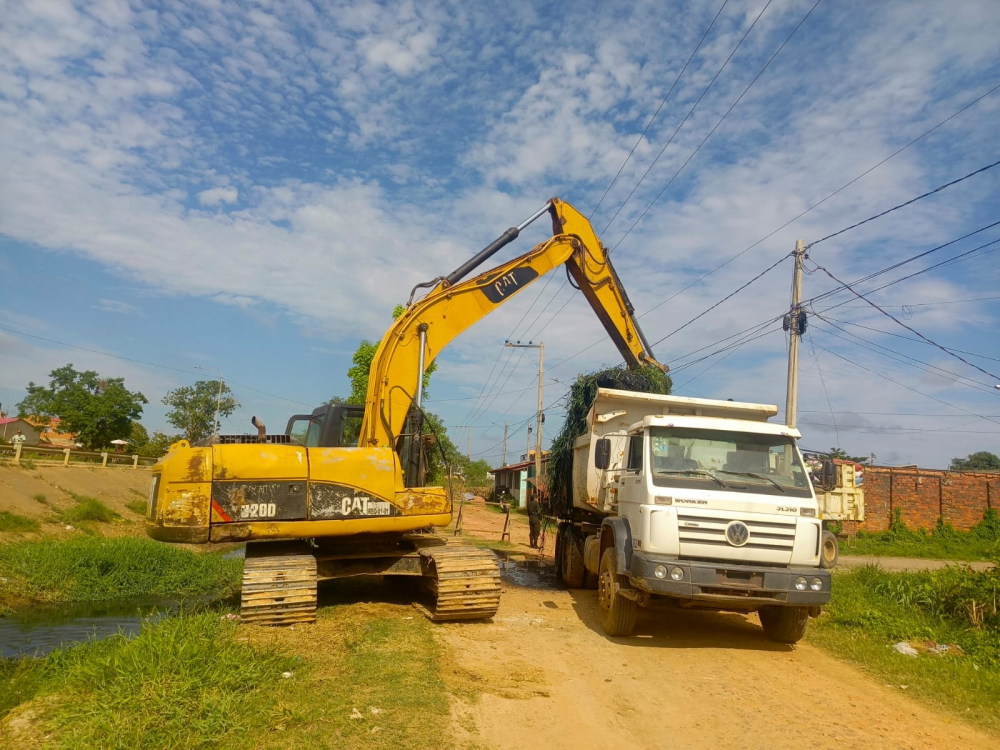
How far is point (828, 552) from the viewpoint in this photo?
328 inches

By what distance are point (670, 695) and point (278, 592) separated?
4.37m

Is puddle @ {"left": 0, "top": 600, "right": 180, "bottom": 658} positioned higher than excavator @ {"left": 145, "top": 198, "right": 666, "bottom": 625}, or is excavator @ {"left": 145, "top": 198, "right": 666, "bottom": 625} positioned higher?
excavator @ {"left": 145, "top": 198, "right": 666, "bottom": 625}

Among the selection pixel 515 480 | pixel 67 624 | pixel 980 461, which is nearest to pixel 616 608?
pixel 67 624

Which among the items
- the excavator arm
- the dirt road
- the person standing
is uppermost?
the excavator arm

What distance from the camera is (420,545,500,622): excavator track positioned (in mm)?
8758

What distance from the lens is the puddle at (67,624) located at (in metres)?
9.74

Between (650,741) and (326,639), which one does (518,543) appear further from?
→ (650,741)

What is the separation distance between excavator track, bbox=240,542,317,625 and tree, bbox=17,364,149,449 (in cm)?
5993

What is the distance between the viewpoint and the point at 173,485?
8109 millimetres

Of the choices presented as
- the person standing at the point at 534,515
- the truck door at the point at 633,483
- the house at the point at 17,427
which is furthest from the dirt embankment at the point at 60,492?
the house at the point at 17,427

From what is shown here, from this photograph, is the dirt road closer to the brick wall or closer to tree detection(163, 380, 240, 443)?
the brick wall

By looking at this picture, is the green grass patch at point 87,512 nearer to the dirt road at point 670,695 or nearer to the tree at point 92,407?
the dirt road at point 670,695

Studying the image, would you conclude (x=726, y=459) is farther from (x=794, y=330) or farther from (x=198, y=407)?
(x=198, y=407)

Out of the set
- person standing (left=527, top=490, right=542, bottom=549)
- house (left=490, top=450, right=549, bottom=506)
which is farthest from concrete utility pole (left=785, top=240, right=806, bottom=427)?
house (left=490, top=450, right=549, bottom=506)
